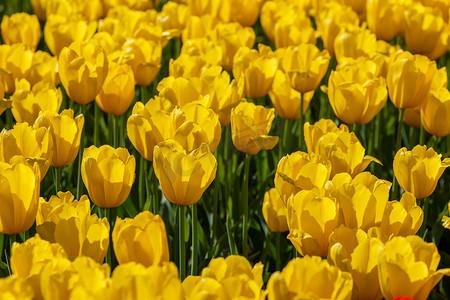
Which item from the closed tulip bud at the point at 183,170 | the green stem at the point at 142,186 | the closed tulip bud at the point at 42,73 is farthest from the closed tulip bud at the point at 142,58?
the closed tulip bud at the point at 183,170

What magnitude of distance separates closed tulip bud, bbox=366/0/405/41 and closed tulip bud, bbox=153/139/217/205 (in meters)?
1.98

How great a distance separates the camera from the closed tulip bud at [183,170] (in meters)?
1.71

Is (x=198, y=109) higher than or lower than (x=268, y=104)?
higher

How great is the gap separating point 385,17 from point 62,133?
6.40ft

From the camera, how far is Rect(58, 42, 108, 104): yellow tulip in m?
2.37

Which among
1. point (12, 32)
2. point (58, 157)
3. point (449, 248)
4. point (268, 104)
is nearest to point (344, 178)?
point (58, 157)

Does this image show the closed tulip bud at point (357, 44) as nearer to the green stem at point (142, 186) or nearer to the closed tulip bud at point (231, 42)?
the closed tulip bud at point (231, 42)

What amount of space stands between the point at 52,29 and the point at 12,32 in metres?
0.20

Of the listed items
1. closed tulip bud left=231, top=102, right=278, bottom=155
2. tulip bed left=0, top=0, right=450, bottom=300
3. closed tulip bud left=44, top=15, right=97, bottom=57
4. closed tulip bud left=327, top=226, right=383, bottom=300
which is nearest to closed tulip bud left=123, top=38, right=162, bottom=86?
tulip bed left=0, top=0, right=450, bottom=300

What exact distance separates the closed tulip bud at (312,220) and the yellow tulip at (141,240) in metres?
0.30

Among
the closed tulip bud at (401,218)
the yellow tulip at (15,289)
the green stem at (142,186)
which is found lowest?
the green stem at (142,186)

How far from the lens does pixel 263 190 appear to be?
8.47ft

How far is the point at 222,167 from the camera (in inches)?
104

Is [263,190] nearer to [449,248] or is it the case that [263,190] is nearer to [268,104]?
[449,248]
